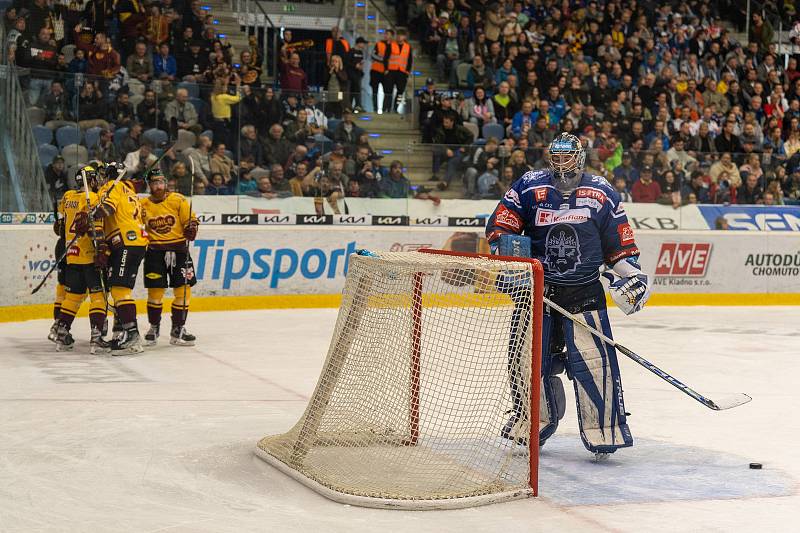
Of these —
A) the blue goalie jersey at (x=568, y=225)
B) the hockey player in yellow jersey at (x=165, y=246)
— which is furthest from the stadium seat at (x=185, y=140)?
the blue goalie jersey at (x=568, y=225)

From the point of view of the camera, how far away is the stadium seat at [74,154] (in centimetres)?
1158

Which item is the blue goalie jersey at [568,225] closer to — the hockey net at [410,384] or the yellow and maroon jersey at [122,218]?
the hockey net at [410,384]

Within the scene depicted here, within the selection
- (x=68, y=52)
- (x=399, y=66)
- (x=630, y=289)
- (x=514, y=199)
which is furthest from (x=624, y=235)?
(x=399, y=66)

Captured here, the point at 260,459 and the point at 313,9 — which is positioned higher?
the point at 313,9

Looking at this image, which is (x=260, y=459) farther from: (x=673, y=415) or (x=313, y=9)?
(x=313, y=9)

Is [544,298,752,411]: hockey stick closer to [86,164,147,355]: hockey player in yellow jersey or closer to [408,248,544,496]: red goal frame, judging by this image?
[408,248,544,496]: red goal frame

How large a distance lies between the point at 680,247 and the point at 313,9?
293 inches

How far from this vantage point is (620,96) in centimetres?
1697

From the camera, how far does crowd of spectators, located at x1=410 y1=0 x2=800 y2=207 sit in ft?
46.9

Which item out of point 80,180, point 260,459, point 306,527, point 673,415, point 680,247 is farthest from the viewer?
point 680,247

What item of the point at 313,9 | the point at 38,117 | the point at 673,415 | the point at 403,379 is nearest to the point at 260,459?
the point at 403,379

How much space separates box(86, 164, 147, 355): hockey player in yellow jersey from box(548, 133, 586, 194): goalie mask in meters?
4.31

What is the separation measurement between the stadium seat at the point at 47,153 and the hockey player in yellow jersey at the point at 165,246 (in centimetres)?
208

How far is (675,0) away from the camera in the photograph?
20562mm
